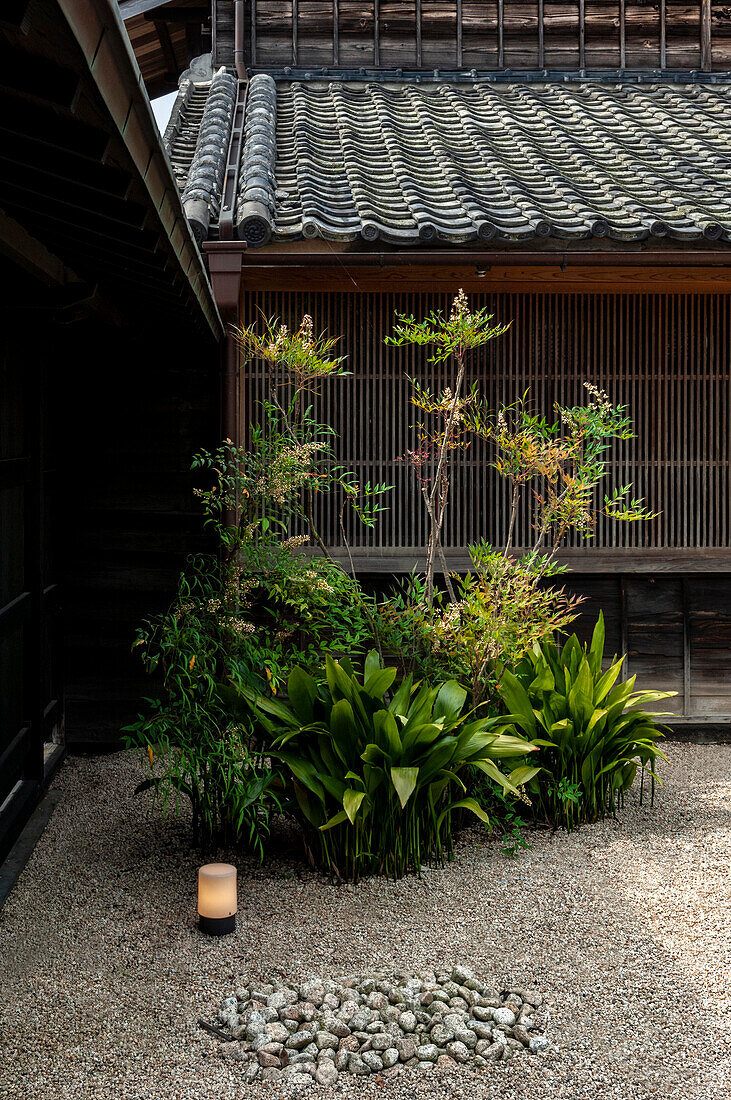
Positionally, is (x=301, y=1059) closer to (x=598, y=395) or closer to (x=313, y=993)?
(x=313, y=993)

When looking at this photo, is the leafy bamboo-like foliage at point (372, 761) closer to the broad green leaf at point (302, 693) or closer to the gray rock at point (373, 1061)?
the broad green leaf at point (302, 693)

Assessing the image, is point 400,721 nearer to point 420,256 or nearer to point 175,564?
point 175,564

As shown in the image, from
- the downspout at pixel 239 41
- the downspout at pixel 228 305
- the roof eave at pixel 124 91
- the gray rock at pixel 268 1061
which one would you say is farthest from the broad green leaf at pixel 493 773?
the downspout at pixel 239 41

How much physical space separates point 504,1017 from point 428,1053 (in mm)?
295

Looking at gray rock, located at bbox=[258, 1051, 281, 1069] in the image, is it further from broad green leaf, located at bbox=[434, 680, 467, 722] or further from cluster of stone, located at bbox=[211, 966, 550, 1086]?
broad green leaf, located at bbox=[434, 680, 467, 722]

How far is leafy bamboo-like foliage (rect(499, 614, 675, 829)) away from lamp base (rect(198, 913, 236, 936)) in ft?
5.58

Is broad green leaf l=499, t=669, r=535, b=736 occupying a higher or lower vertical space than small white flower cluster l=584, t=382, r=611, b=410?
lower

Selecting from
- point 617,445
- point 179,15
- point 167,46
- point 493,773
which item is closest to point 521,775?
point 493,773

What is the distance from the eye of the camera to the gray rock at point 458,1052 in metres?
2.83

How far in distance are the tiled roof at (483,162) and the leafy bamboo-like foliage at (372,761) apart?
2.76 m

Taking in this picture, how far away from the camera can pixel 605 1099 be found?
2660 millimetres

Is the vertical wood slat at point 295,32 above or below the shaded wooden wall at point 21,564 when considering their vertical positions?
above

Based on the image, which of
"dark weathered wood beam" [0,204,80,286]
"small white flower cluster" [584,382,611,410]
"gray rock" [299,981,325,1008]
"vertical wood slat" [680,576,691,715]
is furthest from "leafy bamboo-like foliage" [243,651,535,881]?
"vertical wood slat" [680,576,691,715]

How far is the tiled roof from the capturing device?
18.3 ft
